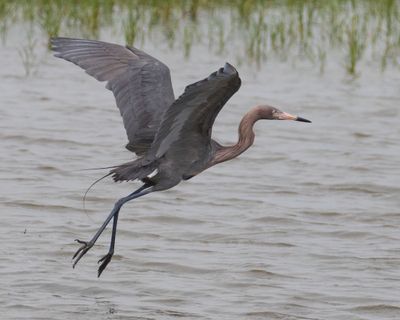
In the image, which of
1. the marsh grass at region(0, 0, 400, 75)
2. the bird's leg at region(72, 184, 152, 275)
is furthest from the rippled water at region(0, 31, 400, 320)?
the marsh grass at region(0, 0, 400, 75)

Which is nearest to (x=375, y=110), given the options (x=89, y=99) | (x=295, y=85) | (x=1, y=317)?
(x=295, y=85)

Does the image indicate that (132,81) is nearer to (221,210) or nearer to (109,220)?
(109,220)

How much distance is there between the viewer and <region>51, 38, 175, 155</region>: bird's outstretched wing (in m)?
6.36

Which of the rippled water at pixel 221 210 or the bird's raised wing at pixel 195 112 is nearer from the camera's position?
the bird's raised wing at pixel 195 112

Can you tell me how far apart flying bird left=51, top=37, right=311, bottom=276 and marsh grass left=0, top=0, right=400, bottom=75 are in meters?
6.37

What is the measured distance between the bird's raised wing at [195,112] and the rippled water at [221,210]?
0.77 metres

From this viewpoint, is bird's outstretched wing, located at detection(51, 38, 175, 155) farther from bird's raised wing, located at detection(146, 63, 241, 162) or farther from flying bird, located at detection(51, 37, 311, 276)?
bird's raised wing, located at detection(146, 63, 241, 162)

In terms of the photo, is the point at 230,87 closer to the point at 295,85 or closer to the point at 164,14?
the point at 295,85

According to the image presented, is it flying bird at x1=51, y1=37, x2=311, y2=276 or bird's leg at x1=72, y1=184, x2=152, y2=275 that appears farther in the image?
bird's leg at x1=72, y1=184, x2=152, y2=275

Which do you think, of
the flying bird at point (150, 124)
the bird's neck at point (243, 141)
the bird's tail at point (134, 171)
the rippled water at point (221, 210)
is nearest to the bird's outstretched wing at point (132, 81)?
the flying bird at point (150, 124)

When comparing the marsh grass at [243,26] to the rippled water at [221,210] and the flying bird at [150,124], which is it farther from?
the flying bird at [150,124]

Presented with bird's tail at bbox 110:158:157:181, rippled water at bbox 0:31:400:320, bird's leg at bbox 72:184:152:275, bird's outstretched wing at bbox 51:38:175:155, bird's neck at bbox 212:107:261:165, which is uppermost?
bird's outstretched wing at bbox 51:38:175:155

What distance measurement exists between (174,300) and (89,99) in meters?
6.12

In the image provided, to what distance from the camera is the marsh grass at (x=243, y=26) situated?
44.1ft
